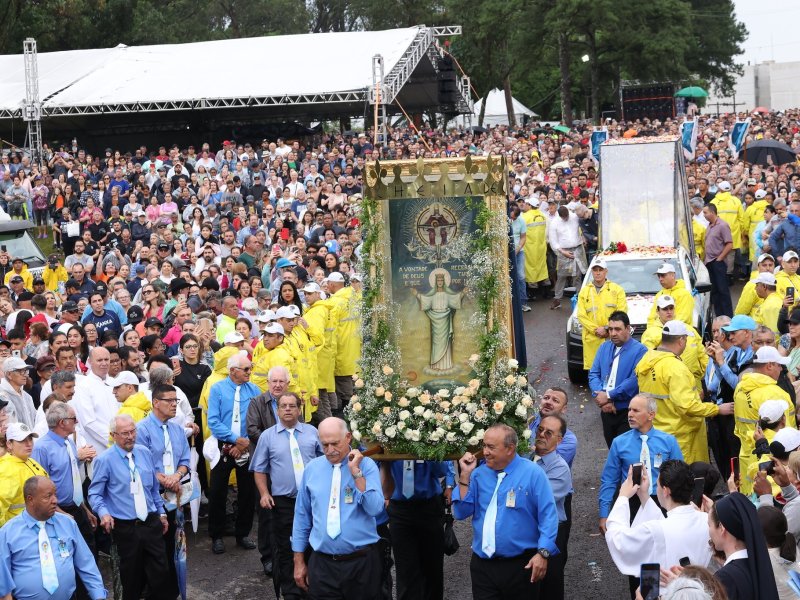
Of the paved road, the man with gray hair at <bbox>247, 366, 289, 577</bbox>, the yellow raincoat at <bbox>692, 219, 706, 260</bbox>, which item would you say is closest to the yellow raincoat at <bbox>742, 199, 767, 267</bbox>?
the yellow raincoat at <bbox>692, 219, 706, 260</bbox>

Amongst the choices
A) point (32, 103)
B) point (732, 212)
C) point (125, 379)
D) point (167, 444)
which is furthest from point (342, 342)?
point (32, 103)

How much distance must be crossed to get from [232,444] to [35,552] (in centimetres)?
335

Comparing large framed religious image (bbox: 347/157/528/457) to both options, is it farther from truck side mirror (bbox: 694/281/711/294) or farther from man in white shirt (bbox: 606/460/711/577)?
truck side mirror (bbox: 694/281/711/294)

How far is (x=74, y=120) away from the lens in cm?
4062

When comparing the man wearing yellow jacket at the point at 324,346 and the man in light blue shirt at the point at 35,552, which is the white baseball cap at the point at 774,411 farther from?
the man wearing yellow jacket at the point at 324,346

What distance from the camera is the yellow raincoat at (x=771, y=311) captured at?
1362 cm

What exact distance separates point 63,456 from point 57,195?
2178cm

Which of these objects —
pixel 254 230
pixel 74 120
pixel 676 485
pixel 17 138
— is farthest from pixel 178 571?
pixel 17 138

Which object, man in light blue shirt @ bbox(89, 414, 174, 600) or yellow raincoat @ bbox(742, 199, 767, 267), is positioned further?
yellow raincoat @ bbox(742, 199, 767, 267)

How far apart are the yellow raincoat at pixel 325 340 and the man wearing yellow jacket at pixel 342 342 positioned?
0.11 meters

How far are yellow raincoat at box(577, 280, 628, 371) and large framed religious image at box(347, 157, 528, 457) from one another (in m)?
5.18

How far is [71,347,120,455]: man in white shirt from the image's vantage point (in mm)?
11062

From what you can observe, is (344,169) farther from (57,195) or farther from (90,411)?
(90,411)

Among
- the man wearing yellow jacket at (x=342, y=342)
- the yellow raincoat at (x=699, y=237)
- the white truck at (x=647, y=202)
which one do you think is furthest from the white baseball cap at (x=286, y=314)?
the yellow raincoat at (x=699, y=237)
